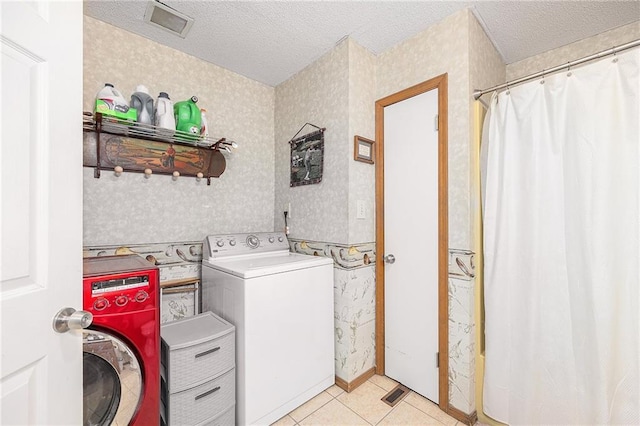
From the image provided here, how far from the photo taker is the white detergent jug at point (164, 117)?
1740 millimetres

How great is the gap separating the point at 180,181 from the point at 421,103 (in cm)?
179

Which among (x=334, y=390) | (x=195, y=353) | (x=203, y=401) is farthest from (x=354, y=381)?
(x=195, y=353)

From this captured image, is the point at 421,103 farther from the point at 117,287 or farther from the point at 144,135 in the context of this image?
the point at 117,287

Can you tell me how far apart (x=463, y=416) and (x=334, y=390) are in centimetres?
80

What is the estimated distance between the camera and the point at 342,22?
5.74 ft

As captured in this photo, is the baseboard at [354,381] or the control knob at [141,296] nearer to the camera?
the control knob at [141,296]

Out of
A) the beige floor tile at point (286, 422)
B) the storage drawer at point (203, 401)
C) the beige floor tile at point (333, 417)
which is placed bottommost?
the beige floor tile at point (286, 422)

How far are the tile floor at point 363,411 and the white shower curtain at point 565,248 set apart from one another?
361 millimetres

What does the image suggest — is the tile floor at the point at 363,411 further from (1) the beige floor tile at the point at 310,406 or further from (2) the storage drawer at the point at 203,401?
(2) the storage drawer at the point at 203,401

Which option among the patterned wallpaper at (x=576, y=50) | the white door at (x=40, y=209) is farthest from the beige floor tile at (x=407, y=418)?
the patterned wallpaper at (x=576, y=50)

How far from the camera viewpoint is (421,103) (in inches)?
72.8

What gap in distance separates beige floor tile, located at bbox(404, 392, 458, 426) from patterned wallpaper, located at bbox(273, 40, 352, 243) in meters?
1.14

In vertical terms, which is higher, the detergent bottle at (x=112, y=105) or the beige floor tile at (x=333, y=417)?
the detergent bottle at (x=112, y=105)

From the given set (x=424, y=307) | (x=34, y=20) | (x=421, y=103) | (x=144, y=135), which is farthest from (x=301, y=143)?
(x=34, y=20)
